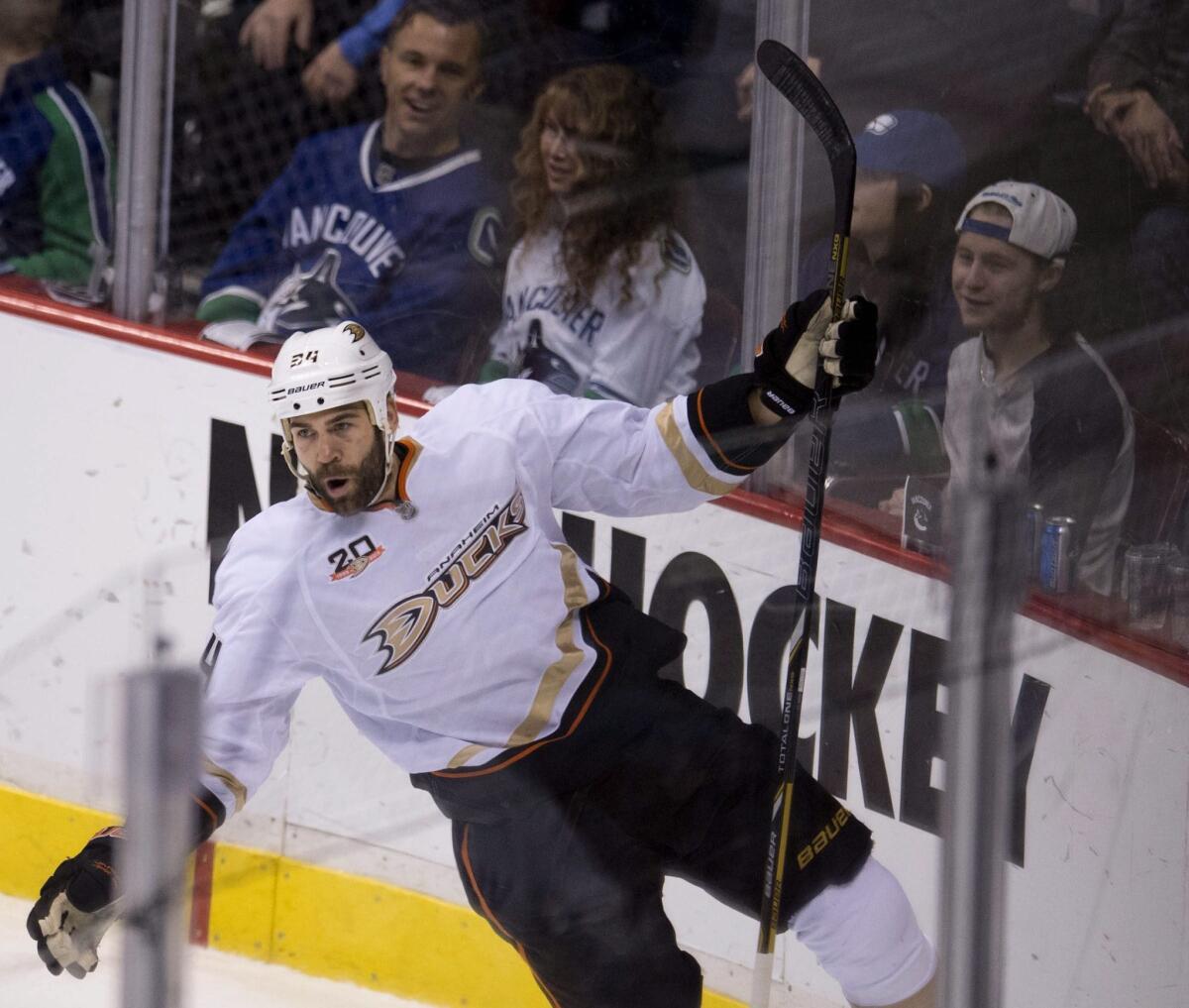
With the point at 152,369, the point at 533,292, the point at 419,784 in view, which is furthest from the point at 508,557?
the point at 152,369

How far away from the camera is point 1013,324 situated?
1.89m

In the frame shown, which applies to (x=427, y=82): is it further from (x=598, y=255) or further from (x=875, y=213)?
(x=875, y=213)

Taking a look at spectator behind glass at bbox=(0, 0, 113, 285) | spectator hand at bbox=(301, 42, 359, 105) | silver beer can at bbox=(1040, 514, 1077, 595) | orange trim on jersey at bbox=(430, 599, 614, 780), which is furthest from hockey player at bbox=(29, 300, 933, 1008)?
spectator behind glass at bbox=(0, 0, 113, 285)

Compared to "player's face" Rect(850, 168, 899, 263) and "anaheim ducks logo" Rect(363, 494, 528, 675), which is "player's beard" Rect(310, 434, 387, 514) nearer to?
"anaheim ducks logo" Rect(363, 494, 528, 675)

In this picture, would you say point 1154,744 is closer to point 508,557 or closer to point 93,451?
point 508,557

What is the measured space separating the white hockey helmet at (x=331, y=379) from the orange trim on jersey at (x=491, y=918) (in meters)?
0.42

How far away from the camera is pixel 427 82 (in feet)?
7.54

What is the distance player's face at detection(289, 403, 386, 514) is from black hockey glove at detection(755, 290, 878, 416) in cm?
41

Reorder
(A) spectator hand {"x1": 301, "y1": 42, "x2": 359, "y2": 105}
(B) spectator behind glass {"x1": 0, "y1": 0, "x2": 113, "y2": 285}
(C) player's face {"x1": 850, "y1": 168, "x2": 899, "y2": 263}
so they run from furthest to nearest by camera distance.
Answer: (B) spectator behind glass {"x1": 0, "y1": 0, "x2": 113, "y2": 285}, (A) spectator hand {"x1": 301, "y1": 42, "x2": 359, "y2": 105}, (C) player's face {"x1": 850, "y1": 168, "x2": 899, "y2": 263}

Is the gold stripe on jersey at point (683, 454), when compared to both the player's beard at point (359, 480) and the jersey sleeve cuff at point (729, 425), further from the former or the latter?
the player's beard at point (359, 480)

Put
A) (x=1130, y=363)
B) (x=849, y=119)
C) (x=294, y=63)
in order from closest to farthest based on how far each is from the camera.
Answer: (x=1130, y=363) → (x=849, y=119) → (x=294, y=63)

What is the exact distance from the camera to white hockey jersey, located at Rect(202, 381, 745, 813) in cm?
172

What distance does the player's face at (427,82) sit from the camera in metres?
2.26

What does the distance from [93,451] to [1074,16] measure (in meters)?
1.54
